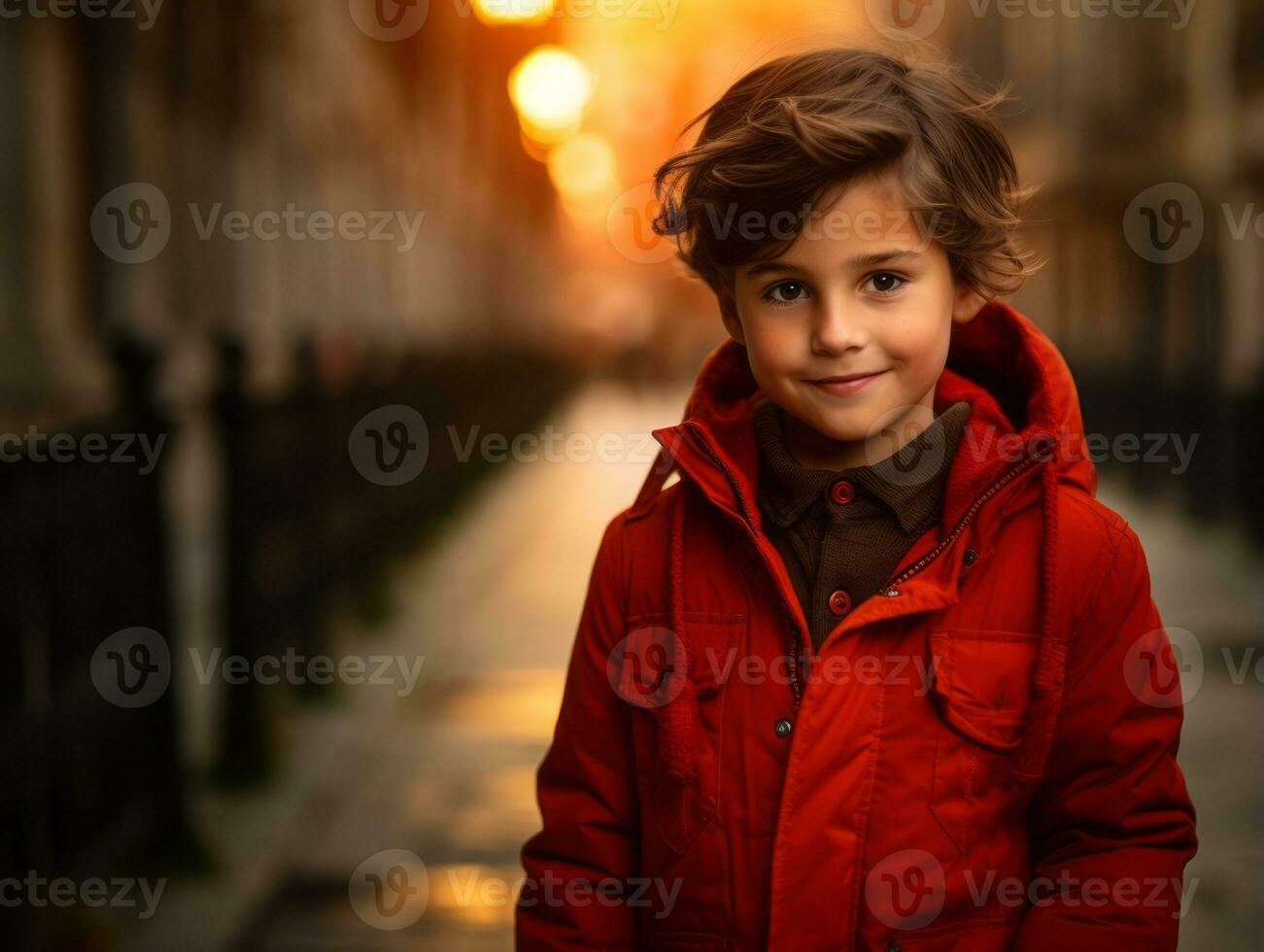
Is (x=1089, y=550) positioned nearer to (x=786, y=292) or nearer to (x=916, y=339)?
(x=916, y=339)

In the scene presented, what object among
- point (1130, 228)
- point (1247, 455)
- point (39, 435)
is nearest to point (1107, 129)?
point (1130, 228)

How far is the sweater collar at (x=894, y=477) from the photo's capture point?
1813 mm

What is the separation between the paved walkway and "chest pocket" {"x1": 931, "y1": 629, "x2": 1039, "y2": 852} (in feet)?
7.16

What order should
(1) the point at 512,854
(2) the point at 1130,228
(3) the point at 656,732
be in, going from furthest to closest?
(2) the point at 1130,228 → (1) the point at 512,854 → (3) the point at 656,732

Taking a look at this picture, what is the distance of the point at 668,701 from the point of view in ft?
5.83

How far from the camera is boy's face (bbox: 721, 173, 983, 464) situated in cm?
171

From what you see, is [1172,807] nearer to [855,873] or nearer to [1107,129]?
[855,873]

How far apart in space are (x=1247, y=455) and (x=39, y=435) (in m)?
8.60

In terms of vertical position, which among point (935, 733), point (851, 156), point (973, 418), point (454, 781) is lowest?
point (454, 781)

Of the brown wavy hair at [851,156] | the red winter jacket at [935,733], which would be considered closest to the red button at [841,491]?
the red winter jacket at [935,733]

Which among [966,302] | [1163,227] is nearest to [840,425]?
[966,302]

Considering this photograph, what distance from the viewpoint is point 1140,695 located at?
5.70 feet

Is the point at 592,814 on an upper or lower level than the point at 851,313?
lower

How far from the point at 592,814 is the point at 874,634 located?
1.53 feet
